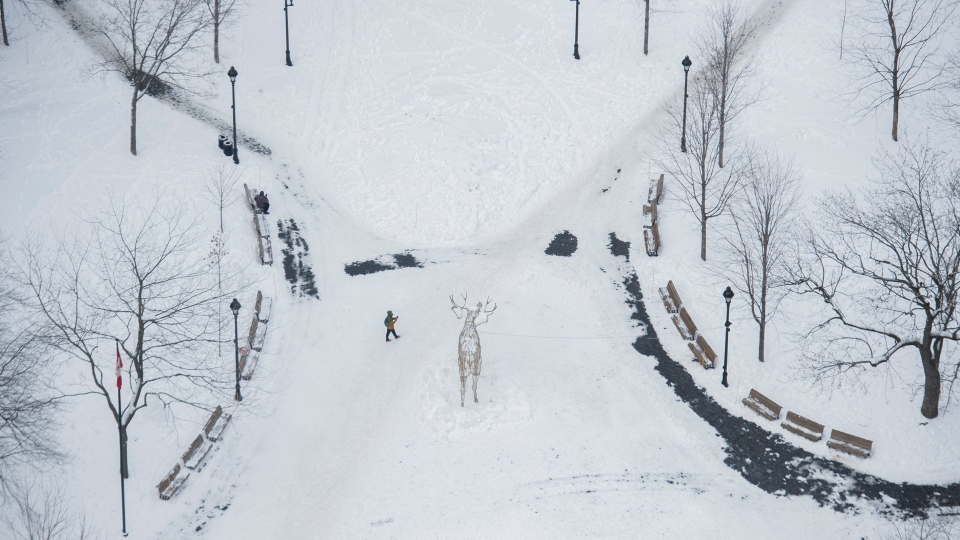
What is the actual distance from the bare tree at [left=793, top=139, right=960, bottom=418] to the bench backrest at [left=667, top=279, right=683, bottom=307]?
4.06 metres

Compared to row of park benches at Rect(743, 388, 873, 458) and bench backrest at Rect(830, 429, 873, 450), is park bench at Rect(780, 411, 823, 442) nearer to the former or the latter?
row of park benches at Rect(743, 388, 873, 458)

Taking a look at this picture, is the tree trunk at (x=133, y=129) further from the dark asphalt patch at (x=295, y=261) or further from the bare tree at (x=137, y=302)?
the dark asphalt patch at (x=295, y=261)

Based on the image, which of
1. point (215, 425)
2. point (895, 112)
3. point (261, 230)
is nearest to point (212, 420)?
point (215, 425)

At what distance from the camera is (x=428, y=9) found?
51156 millimetres

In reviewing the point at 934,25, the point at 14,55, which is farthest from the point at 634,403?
the point at 14,55

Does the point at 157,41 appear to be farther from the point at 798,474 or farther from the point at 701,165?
the point at 798,474

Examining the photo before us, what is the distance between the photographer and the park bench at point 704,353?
30.1 metres

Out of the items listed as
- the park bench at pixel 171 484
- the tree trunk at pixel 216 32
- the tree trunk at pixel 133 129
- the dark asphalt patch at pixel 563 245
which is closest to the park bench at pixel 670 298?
the dark asphalt patch at pixel 563 245

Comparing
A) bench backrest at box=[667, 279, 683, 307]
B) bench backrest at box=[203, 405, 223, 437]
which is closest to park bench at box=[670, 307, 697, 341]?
bench backrest at box=[667, 279, 683, 307]

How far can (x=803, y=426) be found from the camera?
27578mm

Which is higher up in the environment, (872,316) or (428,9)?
(428,9)

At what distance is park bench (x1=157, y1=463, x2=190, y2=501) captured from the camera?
2569cm

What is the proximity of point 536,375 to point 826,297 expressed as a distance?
904cm

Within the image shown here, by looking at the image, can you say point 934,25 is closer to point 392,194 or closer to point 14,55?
point 392,194
